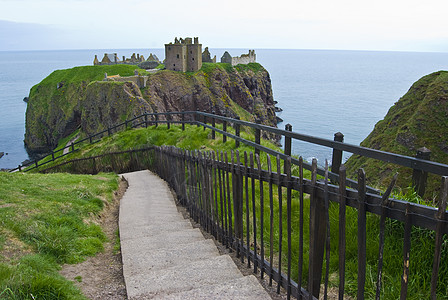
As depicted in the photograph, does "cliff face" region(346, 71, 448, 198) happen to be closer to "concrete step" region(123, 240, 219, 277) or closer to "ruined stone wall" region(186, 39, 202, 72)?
"concrete step" region(123, 240, 219, 277)

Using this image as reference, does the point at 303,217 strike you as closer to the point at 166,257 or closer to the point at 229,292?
the point at 229,292

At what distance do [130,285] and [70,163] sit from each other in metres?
17.2

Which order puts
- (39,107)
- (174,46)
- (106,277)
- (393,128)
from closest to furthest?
(106,277) → (393,128) → (174,46) → (39,107)

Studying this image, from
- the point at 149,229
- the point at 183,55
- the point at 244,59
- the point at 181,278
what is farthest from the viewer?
the point at 244,59

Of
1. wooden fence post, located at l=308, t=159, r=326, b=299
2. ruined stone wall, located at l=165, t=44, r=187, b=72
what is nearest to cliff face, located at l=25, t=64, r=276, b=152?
ruined stone wall, located at l=165, t=44, r=187, b=72

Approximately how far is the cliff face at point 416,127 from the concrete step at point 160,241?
7.90m

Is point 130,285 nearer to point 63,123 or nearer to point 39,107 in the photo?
point 63,123

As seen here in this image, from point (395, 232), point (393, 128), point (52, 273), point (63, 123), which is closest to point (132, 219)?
point (52, 273)

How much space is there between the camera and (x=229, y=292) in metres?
3.36

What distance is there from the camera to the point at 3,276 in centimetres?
362

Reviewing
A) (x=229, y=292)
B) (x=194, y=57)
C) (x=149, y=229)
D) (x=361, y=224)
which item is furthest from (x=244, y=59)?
(x=361, y=224)

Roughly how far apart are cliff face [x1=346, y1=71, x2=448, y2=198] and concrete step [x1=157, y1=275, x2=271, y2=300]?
9072 millimetres

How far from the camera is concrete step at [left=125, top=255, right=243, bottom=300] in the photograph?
12.3 feet

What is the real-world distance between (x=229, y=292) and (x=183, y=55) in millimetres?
73770
